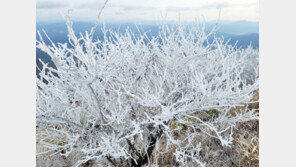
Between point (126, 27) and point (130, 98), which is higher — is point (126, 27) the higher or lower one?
the higher one

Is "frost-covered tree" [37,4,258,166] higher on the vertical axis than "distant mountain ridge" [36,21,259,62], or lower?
lower

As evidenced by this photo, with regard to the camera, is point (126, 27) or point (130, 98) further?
point (126, 27)

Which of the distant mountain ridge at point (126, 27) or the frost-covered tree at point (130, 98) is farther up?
the distant mountain ridge at point (126, 27)
